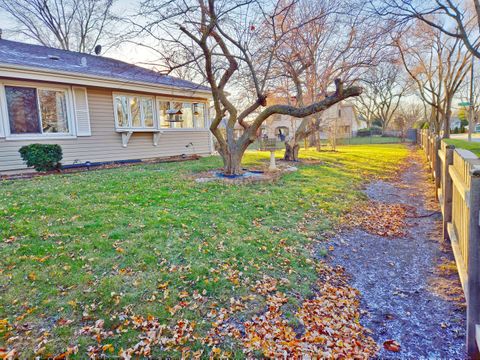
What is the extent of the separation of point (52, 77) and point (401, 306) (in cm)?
1034

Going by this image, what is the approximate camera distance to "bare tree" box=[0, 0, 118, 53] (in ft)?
65.7

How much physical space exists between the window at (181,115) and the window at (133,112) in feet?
1.74

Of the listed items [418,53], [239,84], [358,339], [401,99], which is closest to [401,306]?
[358,339]

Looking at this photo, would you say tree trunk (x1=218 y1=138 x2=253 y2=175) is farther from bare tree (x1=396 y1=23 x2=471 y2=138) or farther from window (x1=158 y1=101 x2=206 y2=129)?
bare tree (x1=396 y1=23 x2=471 y2=138)

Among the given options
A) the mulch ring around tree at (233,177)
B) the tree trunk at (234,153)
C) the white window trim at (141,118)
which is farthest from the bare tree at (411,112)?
the tree trunk at (234,153)

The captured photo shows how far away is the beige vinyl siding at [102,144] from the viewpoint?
882 cm

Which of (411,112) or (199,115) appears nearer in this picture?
(199,115)

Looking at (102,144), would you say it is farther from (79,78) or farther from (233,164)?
(233,164)

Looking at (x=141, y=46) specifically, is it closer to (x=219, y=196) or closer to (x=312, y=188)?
(x=219, y=196)

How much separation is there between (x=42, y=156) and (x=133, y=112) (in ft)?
13.6

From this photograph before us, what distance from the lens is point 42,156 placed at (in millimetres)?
8500

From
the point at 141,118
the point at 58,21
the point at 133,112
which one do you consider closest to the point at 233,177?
the point at 141,118

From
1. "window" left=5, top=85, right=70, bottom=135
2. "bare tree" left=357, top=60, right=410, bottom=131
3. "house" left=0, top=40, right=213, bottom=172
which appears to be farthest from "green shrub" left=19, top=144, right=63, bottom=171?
"bare tree" left=357, top=60, right=410, bottom=131

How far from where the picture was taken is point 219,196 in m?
6.31
